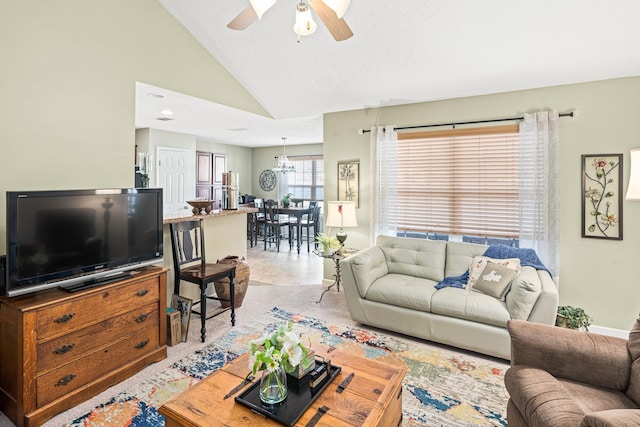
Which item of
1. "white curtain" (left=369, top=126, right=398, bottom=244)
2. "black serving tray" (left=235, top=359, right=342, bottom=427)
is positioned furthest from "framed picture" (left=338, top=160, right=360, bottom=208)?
"black serving tray" (left=235, top=359, right=342, bottom=427)

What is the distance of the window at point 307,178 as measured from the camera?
855 centimetres

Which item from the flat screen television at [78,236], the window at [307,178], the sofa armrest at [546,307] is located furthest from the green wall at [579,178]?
the window at [307,178]

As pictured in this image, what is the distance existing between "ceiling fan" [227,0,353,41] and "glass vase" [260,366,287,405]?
5.51ft

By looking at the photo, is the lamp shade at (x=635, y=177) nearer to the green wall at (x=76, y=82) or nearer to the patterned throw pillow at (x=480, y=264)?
the patterned throw pillow at (x=480, y=264)

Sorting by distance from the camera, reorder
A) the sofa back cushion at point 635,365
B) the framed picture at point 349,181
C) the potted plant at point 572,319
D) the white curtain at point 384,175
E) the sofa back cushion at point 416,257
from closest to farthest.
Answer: the sofa back cushion at point 635,365 < the potted plant at point 572,319 < the sofa back cushion at point 416,257 < the white curtain at point 384,175 < the framed picture at point 349,181

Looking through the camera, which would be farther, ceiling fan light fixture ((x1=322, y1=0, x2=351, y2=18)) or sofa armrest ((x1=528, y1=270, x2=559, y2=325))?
sofa armrest ((x1=528, y1=270, x2=559, y2=325))

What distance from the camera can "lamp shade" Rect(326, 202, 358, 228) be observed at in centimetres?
422

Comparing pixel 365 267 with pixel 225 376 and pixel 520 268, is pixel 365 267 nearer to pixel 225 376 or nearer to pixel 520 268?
pixel 520 268

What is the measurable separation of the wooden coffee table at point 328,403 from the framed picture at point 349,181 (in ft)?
9.73

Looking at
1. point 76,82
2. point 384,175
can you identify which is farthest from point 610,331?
point 76,82

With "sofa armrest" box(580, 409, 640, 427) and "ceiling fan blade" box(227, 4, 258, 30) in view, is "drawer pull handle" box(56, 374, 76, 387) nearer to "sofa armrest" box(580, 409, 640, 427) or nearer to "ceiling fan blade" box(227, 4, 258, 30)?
"ceiling fan blade" box(227, 4, 258, 30)

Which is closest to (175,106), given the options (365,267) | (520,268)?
(365,267)

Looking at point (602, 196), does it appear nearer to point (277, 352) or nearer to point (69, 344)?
point (277, 352)

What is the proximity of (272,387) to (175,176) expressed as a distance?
6.15m
